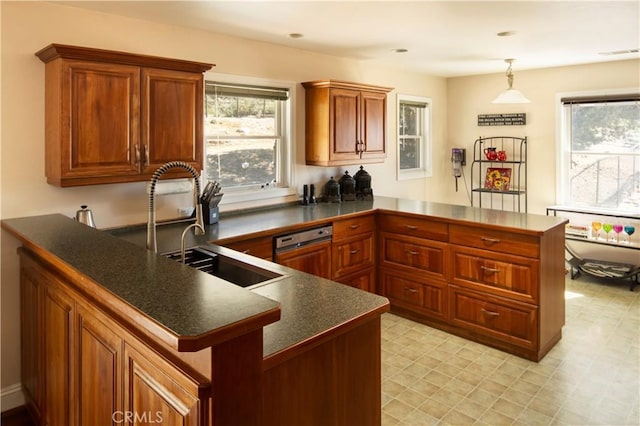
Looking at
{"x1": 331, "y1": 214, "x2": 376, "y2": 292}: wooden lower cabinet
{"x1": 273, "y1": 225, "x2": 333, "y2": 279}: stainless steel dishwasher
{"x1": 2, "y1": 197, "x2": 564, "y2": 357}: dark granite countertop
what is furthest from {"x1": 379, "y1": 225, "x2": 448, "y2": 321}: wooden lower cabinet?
{"x1": 2, "y1": 197, "x2": 564, "y2": 357}: dark granite countertop

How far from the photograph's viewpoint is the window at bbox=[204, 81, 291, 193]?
12.5ft

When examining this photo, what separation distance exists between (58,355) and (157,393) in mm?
1087

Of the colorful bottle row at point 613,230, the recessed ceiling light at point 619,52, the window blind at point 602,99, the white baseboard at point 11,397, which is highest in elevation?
the recessed ceiling light at point 619,52

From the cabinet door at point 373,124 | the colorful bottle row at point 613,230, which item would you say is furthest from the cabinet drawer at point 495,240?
the colorful bottle row at point 613,230

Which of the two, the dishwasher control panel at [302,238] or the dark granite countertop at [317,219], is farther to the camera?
the dishwasher control panel at [302,238]

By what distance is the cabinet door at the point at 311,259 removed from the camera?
11.3 feet

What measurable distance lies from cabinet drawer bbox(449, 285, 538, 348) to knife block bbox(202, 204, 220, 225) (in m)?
1.96

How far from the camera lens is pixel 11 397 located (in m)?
2.81

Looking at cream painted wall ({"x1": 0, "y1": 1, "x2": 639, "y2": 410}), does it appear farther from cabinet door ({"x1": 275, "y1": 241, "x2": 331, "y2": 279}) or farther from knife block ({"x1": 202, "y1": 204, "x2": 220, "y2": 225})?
cabinet door ({"x1": 275, "y1": 241, "x2": 331, "y2": 279})

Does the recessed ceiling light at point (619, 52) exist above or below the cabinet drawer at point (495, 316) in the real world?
above

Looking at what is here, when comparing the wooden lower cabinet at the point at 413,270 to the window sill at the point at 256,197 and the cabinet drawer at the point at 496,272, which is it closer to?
the cabinet drawer at the point at 496,272

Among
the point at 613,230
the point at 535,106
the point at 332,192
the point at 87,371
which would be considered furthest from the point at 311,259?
the point at 535,106

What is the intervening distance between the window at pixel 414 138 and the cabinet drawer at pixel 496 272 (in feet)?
7.45

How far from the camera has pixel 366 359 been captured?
1687 millimetres
